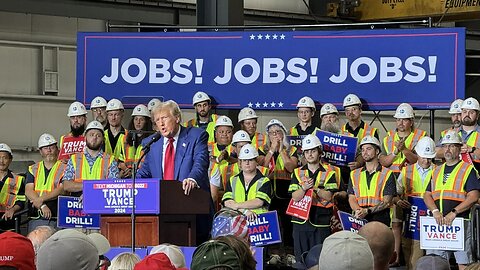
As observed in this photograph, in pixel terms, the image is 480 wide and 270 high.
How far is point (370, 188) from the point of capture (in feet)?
51.2

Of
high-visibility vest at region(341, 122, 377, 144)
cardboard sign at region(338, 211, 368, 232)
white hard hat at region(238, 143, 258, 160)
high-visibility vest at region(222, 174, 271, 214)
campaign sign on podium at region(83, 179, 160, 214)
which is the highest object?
high-visibility vest at region(341, 122, 377, 144)

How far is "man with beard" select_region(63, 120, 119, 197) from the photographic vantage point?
51.5 ft

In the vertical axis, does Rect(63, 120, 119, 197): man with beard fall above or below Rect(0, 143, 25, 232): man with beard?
above

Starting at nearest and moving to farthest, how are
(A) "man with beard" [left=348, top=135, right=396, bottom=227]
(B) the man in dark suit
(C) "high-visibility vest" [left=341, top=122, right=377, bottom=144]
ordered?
(B) the man in dark suit, (A) "man with beard" [left=348, top=135, right=396, bottom=227], (C) "high-visibility vest" [left=341, top=122, right=377, bottom=144]

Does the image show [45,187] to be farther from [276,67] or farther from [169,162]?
[169,162]

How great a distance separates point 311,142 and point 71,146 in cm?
351

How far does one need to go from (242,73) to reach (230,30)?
1.02 metres

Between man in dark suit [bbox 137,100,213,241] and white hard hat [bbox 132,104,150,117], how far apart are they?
472 cm

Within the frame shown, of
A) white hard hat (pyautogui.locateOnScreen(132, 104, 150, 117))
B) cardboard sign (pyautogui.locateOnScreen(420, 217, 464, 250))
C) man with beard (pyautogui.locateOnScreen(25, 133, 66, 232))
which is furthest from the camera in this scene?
white hard hat (pyautogui.locateOnScreen(132, 104, 150, 117))

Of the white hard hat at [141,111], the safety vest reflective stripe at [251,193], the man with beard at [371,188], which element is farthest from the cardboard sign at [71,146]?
the man with beard at [371,188]

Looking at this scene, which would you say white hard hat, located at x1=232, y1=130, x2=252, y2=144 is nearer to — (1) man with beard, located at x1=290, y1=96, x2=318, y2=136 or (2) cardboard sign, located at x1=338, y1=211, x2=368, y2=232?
(1) man with beard, located at x1=290, y1=96, x2=318, y2=136

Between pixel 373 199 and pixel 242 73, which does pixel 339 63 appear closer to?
pixel 242 73

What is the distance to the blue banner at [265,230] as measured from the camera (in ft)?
50.0

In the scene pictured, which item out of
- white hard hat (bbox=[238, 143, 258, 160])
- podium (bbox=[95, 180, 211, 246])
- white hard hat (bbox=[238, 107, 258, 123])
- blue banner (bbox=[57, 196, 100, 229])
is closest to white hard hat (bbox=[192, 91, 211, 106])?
white hard hat (bbox=[238, 107, 258, 123])
